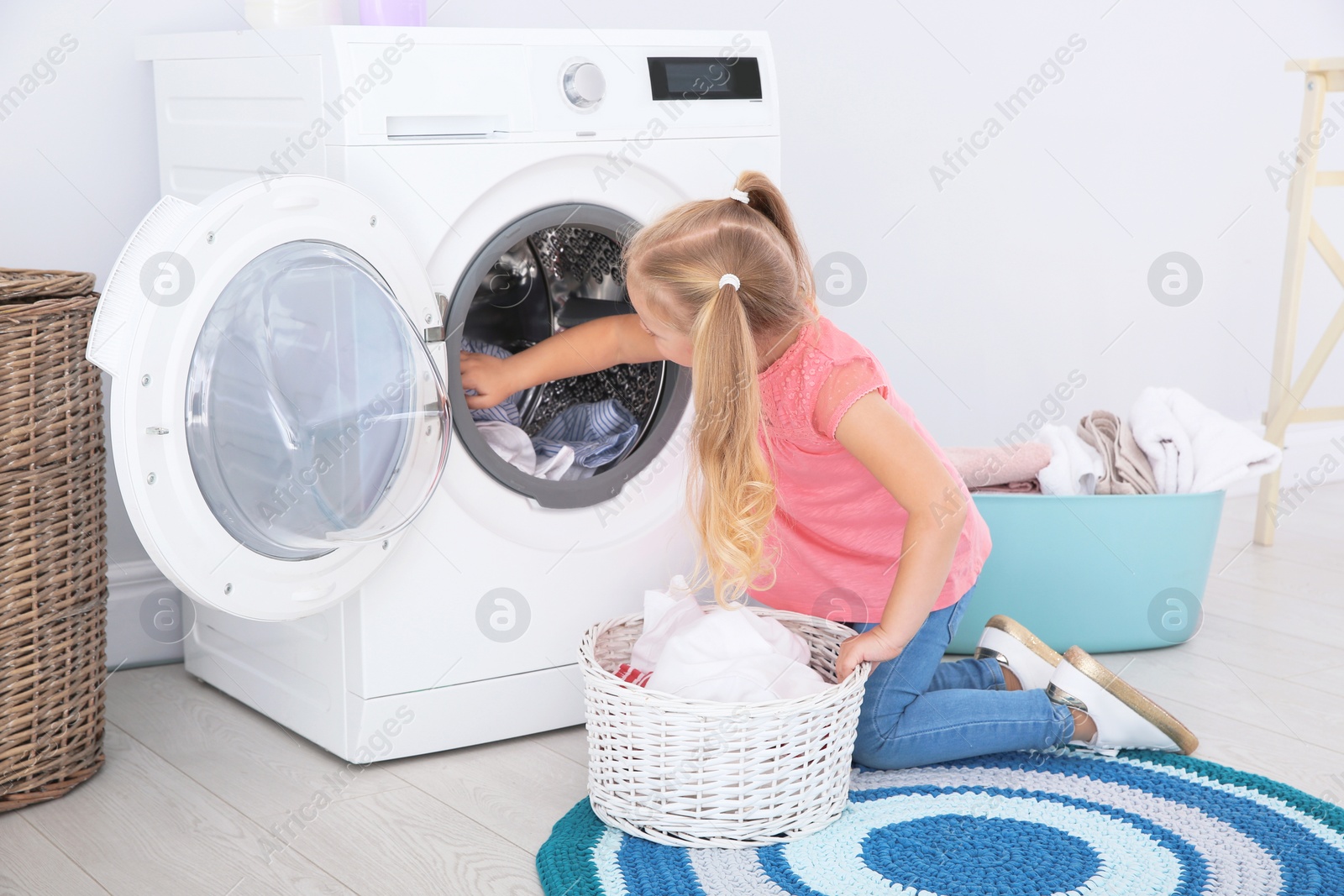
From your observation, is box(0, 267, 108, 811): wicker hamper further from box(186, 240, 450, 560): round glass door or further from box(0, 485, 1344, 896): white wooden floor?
box(186, 240, 450, 560): round glass door

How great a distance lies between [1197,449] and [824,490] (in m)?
0.77

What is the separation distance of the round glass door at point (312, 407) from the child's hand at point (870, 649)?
492 mm

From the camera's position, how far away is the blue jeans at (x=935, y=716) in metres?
1.47

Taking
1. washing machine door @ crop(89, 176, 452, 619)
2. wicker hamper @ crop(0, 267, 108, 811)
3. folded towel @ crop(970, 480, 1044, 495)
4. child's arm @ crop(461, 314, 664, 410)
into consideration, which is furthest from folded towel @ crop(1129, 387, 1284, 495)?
wicker hamper @ crop(0, 267, 108, 811)

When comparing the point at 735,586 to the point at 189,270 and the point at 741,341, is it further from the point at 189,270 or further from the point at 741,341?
the point at 189,270

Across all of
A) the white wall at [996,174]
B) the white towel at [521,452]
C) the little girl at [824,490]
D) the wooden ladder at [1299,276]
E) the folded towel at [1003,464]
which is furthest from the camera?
the wooden ladder at [1299,276]

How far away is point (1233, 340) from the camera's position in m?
2.95

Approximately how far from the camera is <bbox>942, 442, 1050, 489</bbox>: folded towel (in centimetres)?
188

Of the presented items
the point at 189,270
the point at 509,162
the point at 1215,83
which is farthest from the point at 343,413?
the point at 1215,83

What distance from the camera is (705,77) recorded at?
1600 millimetres

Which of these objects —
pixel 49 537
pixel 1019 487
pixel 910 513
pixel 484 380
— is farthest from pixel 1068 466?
pixel 49 537

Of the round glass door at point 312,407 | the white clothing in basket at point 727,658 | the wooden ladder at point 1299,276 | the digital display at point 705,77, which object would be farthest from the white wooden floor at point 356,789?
the digital display at point 705,77

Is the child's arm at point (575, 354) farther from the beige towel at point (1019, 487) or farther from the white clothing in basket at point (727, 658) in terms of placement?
the beige towel at point (1019, 487)

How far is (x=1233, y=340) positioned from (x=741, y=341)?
6.88 ft
